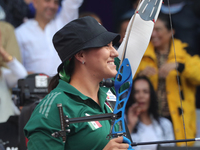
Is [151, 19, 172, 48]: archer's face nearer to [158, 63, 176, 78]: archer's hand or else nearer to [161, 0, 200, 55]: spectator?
[158, 63, 176, 78]: archer's hand

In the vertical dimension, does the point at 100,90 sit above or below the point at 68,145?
above

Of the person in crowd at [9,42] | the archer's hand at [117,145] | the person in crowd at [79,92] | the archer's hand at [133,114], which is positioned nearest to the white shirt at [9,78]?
the person in crowd at [9,42]

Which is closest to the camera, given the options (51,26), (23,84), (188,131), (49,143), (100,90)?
(49,143)

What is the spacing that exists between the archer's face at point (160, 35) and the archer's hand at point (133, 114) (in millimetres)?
764

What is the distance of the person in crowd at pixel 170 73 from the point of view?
4.16 m

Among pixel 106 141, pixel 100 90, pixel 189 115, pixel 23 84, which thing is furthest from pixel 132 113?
pixel 106 141

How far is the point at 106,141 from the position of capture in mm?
1863

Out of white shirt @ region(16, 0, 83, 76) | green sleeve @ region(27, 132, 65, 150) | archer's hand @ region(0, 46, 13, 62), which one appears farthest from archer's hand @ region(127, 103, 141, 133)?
green sleeve @ region(27, 132, 65, 150)

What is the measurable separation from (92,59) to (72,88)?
0.64 ft

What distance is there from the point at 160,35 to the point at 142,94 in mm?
727

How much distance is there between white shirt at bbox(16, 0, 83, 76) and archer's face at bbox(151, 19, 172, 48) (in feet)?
3.42

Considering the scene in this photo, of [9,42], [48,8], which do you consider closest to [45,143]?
[9,42]

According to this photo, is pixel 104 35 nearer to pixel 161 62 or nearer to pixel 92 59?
pixel 92 59

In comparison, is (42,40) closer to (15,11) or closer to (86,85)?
(15,11)
